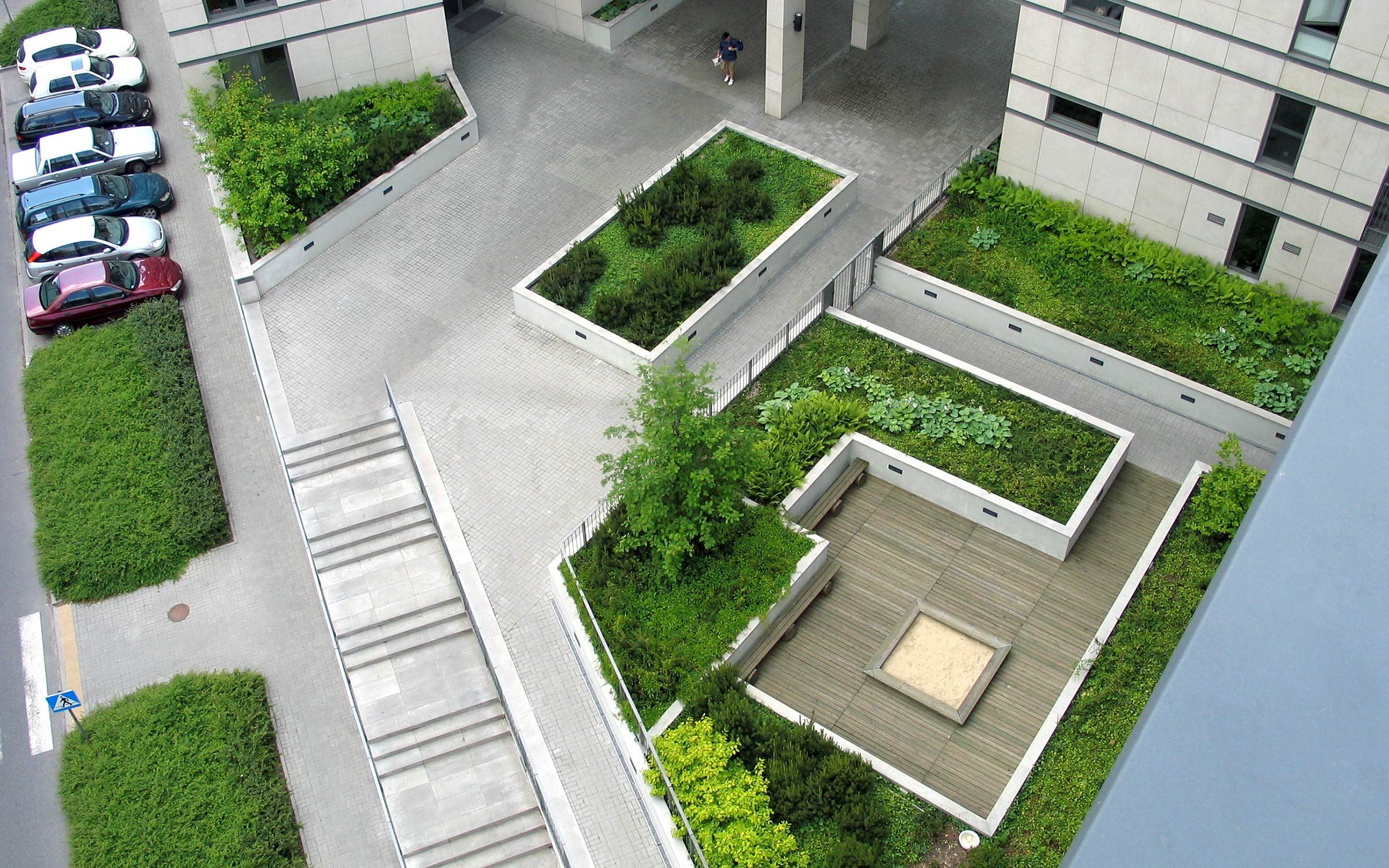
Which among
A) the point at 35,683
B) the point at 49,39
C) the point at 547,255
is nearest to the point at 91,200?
the point at 49,39

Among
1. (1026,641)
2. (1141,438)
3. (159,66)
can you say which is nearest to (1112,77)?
(1141,438)

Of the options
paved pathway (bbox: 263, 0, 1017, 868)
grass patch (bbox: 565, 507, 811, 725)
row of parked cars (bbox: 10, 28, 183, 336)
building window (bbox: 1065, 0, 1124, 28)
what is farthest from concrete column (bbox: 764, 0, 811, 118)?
row of parked cars (bbox: 10, 28, 183, 336)

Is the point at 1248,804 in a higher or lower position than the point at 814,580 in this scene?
higher

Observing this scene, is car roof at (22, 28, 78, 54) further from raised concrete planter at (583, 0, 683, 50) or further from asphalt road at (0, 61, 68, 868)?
raised concrete planter at (583, 0, 683, 50)

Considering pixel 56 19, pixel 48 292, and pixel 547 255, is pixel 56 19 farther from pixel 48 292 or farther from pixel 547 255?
pixel 547 255

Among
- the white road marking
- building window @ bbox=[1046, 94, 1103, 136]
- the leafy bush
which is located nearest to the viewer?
the leafy bush

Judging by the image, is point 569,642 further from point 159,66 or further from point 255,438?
point 159,66
